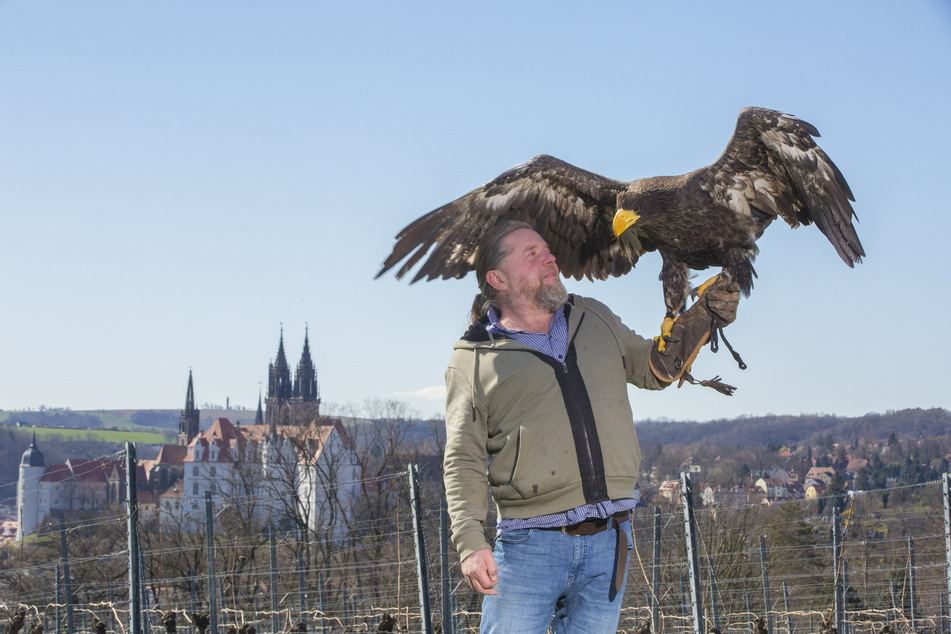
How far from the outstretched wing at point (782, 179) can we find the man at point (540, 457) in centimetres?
131

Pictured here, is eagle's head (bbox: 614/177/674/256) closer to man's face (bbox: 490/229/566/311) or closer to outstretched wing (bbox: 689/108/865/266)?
outstretched wing (bbox: 689/108/865/266)

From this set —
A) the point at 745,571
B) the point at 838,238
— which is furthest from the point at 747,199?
the point at 745,571

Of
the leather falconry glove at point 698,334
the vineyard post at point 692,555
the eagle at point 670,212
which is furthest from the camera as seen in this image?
the vineyard post at point 692,555

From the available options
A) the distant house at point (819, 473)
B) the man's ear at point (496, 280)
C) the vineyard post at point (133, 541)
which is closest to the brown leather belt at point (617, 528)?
the man's ear at point (496, 280)

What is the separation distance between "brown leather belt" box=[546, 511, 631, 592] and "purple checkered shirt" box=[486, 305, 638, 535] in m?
0.02

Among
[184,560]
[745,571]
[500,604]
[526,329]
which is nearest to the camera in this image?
[500,604]

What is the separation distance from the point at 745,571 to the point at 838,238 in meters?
15.6

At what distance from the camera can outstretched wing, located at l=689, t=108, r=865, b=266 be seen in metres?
3.39

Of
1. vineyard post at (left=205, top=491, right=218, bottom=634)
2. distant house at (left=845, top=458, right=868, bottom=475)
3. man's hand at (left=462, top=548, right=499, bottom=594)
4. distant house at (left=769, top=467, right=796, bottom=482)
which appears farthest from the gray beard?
distant house at (left=769, top=467, right=796, bottom=482)

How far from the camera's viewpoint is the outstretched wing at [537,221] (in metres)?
3.63

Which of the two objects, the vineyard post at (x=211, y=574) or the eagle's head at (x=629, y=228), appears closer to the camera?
the eagle's head at (x=629, y=228)

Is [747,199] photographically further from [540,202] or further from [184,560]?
[184,560]

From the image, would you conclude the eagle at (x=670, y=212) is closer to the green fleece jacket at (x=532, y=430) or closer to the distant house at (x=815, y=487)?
the green fleece jacket at (x=532, y=430)

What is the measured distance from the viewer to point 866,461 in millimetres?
45000
